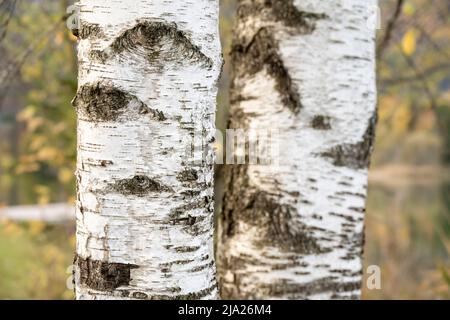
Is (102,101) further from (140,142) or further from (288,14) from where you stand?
(288,14)

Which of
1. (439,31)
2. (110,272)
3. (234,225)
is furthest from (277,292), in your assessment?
(439,31)

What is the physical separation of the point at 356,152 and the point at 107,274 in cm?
98

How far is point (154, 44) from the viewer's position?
126cm

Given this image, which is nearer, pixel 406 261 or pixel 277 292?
pixel 277 292

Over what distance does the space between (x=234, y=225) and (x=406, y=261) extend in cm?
358

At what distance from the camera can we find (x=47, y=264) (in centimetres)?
501

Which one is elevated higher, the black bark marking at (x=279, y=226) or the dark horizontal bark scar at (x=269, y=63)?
the dark horizontal bark scar at (x=269, y=63)

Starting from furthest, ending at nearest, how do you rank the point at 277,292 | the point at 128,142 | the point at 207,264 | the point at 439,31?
the point at 439,31 → the point at 277,292 → the point at 207,264 → the point at 128,142

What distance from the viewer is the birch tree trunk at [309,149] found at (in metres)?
1.88

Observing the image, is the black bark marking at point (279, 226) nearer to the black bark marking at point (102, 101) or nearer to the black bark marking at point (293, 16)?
the black bark marking at point (293, 16)

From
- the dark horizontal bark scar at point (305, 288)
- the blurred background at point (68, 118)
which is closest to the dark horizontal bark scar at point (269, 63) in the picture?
the dark horizontal bark scar at point (305, 288)

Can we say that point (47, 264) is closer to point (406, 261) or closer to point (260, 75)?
point (406, 261)

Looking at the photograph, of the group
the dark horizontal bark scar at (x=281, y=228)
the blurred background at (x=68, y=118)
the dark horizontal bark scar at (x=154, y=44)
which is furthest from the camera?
the blurred background at (x=68, y=118)

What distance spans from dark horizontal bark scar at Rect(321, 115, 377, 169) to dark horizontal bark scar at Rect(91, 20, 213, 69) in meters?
0.76
